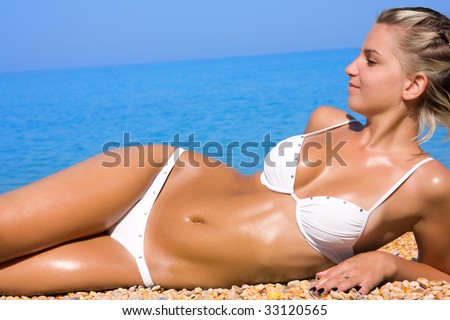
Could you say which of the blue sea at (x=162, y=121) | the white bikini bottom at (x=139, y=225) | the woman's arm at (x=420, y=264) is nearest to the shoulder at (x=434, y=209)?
the woman's arm at (x=420, y=264)

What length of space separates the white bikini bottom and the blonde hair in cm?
152

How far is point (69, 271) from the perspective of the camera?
353cm

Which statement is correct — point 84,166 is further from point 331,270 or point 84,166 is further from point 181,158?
point 331,270

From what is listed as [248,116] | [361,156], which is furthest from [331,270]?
[248,116]

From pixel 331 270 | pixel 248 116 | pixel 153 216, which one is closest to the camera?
pixel 331 270

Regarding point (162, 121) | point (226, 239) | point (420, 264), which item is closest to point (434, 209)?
point (420, 264)

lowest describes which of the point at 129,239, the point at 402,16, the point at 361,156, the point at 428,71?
the point at 129,239

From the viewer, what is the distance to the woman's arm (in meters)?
3.17

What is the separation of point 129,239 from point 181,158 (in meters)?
0.60

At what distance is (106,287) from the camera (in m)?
3.61

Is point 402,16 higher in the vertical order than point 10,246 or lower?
higher

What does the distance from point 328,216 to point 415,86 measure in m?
0.86

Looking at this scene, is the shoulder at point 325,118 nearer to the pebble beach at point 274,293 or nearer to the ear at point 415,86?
the ear at point 415,86
